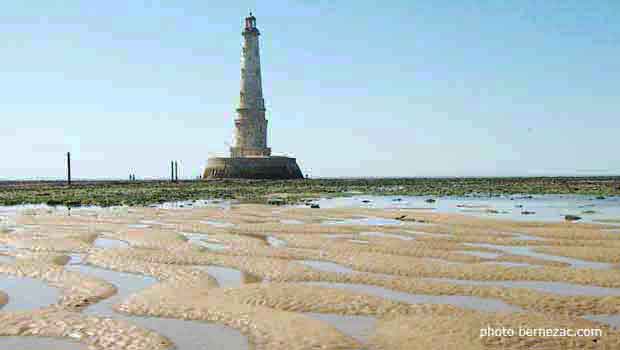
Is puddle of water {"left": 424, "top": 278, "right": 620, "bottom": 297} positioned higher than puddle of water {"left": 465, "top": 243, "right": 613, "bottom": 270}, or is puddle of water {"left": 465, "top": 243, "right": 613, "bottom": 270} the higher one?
puddle of water {"left": 465, "top": 243, "right": 613, "bottom": 270}

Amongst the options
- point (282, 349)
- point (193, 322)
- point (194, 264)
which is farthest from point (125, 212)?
point (282, 349)

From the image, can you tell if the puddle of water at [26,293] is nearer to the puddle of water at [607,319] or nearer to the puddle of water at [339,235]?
the puddle of water at [607,319]

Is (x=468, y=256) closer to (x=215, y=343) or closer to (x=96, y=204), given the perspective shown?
(x=215, y=343)

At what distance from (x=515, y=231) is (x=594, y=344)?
12472mm

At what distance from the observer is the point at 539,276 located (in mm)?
11234

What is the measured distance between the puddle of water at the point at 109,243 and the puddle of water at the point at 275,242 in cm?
406

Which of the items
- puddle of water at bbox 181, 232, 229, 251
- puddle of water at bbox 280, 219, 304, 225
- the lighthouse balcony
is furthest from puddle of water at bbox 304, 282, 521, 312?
the lighthouse balcony

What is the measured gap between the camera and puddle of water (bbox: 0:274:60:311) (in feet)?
30.1

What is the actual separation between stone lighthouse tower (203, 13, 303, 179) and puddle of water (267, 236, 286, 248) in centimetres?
6333

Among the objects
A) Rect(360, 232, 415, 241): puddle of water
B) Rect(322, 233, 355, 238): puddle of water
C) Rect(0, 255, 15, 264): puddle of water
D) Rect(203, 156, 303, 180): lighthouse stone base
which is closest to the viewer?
Rect(0, 255, 15, 264): puddle of water

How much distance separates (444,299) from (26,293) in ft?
23.5

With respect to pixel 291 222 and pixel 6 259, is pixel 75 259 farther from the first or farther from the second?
pixel 291 222

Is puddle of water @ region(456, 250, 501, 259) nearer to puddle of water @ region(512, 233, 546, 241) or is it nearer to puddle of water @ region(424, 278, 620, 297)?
puddle of water @ region(424, 278, 620, 297)

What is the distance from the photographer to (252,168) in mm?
81062
